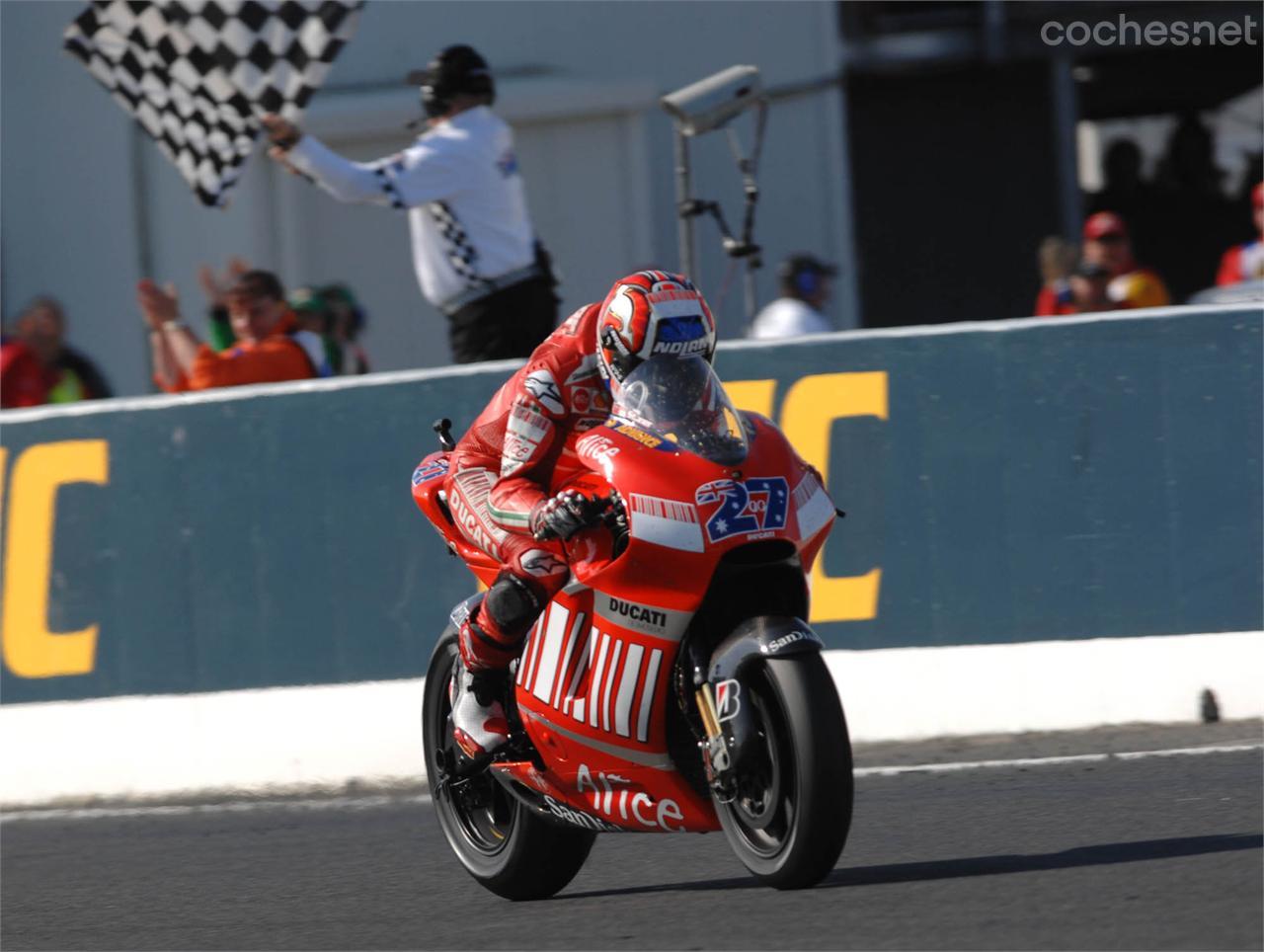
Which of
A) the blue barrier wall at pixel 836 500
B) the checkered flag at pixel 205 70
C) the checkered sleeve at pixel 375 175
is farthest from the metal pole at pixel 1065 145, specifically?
the blue barrier wall at pixel 836 500

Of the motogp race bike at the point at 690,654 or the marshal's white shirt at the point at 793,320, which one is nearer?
the motogp race bike at the point at 690,654

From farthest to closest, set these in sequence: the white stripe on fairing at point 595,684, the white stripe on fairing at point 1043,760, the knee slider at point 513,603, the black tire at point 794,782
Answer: the white stripe on fairing at point 1043,760 < the knee slider at point 513,603 < the white stripe on fairing at point 595,684 < the black tire at point 794,782

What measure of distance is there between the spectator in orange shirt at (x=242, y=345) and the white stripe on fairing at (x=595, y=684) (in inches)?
157

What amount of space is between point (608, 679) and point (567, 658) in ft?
0.59

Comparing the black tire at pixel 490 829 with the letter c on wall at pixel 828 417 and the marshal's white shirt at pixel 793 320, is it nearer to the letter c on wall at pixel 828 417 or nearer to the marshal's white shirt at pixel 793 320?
the letter c on wall at pixel 828 417

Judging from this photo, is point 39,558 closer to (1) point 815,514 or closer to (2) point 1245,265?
(1) point 815,514

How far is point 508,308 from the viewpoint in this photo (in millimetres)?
9164

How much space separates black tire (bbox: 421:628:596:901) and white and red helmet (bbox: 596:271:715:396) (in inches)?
39.8

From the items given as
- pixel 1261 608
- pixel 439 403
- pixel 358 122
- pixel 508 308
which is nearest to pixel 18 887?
pixel 439 403

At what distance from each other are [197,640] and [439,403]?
1.31 metres

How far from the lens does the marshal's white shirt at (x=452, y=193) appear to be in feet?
29.4

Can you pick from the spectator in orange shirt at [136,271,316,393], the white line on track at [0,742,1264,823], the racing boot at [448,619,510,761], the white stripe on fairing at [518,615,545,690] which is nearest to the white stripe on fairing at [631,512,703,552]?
the white stripe on fairing at [518,615,545,690]

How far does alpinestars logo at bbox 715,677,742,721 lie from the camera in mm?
5309

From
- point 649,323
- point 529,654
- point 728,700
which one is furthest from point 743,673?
point 649,323
